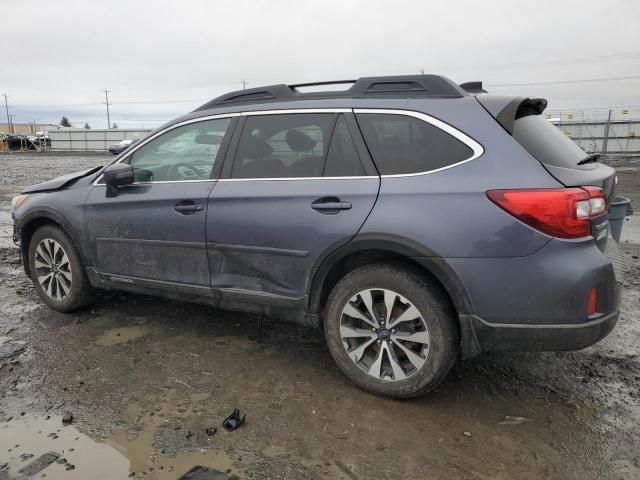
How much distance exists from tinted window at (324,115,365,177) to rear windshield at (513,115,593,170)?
92 centimetres

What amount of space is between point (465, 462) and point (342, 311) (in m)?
1.08

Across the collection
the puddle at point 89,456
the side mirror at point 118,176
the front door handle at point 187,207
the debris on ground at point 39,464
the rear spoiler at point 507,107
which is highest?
the rear spoiler at point 507,107

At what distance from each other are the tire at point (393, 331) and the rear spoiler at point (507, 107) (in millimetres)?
978

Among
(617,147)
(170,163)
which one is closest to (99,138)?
(617,147)

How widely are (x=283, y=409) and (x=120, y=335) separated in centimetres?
178

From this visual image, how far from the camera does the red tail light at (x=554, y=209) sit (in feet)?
8.54

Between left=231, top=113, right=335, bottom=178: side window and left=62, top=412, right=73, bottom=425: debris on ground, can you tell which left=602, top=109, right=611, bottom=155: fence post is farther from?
left=62, top=412, right=73, bottom=425: debris on ground

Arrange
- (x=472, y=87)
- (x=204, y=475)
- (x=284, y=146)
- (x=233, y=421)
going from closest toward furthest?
(x=204, y=475)
(x=233, y=421)
(x=284, y=146)
(x=472, y=87)

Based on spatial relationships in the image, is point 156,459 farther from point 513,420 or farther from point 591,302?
point 591,302

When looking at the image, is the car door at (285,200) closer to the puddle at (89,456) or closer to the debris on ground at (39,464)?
the puddle at (89,456)

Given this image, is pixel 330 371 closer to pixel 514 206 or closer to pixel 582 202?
pixel 514 206

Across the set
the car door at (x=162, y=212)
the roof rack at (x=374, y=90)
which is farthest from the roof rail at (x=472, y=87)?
the car door at (x=162, y=212)

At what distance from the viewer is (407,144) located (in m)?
3.04

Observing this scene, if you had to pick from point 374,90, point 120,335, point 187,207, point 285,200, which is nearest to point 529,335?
point 285,200
